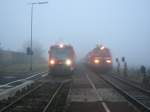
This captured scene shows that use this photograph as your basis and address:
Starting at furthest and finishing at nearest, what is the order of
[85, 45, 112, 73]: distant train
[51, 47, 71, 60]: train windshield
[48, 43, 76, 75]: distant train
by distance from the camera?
[85, 45, 112, 73]: distant train, [51, 47, 71, 60]: train windshield, [48, 43, 76, 75]: distant train

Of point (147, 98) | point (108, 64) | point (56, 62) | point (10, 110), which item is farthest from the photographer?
point (108, 64)

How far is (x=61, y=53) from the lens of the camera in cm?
3434

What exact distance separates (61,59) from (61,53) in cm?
77

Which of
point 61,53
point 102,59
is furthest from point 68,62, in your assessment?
point 102,59

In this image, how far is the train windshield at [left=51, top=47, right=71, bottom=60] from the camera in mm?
34094

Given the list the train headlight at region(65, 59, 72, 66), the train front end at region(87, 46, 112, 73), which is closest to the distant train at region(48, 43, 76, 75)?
the train headlight at region(65, 59, 72, 66)

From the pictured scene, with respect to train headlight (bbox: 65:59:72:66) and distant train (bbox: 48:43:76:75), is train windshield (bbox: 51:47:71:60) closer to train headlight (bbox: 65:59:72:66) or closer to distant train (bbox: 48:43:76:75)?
distant train (bbox: 48:43:76:75)

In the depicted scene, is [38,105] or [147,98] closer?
[38,105]

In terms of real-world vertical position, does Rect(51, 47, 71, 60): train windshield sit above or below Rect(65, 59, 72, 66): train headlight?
above

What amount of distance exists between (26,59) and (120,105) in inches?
2809

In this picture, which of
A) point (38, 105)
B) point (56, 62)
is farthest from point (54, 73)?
point (38, 105)

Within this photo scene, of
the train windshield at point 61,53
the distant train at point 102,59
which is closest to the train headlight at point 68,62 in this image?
the train windshield at point 61,53

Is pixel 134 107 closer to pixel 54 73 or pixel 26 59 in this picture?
pixel 54 73

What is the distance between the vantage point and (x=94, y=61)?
4266 cm
